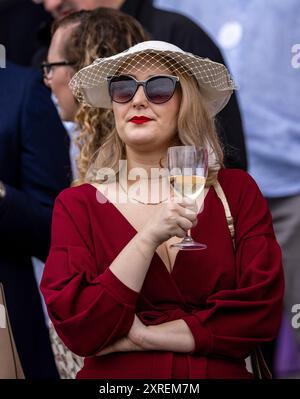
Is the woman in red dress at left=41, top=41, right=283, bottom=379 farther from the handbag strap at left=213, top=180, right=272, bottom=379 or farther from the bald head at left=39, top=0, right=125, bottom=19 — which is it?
the bald head at left=39, top=0, right=125, bottom=19

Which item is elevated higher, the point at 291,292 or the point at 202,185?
the point at 202,185

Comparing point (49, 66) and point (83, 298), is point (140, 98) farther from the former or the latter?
point (49, 66)

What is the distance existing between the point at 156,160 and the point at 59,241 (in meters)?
0.40

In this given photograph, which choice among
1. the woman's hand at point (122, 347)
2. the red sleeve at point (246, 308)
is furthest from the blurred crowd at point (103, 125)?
the woman's hand at point (122, 347)

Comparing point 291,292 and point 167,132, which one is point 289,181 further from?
point 167,132

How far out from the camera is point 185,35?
15.1ft

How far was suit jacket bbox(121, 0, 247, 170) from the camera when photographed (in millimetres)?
4270

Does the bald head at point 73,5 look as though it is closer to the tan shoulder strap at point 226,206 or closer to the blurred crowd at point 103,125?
the blurred crowd at point 103,125

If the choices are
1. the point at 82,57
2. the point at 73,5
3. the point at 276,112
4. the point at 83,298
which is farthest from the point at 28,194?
the point at 276,112

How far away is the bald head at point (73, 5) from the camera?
5.01m

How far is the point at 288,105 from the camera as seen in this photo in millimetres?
5172

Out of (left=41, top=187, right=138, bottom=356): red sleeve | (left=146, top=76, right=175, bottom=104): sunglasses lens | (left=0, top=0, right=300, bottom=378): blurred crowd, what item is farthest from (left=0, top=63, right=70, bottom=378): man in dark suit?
(left=146, top=76, right=175, bottom=104): sunglasses lens

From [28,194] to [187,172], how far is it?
1204mm
